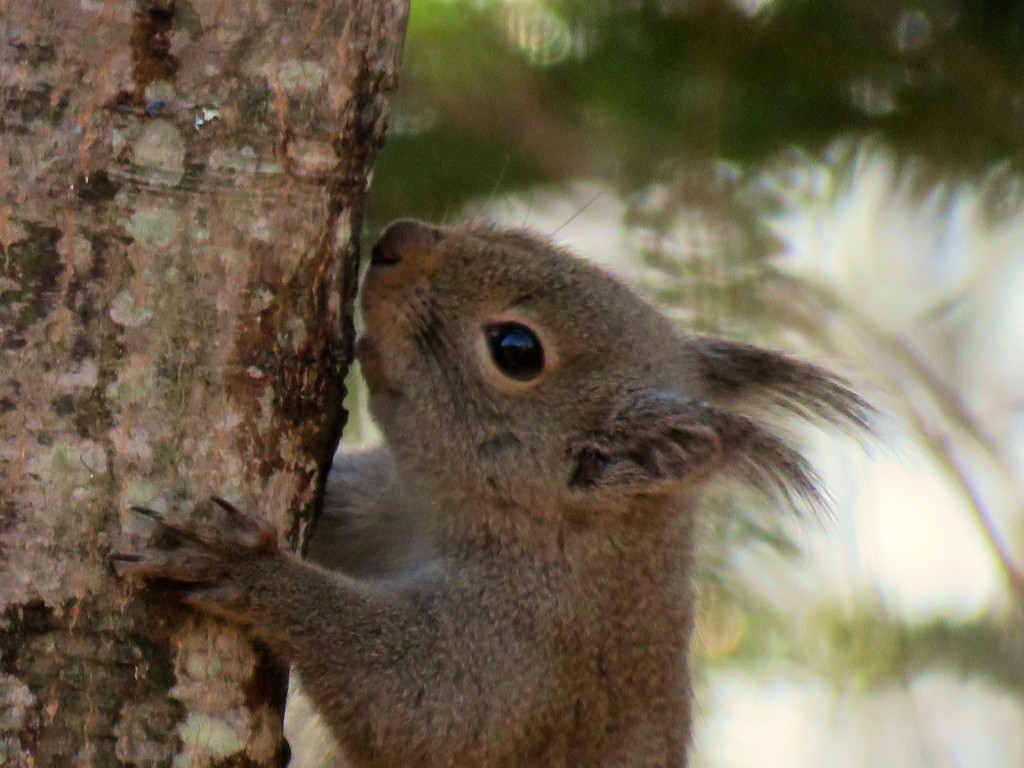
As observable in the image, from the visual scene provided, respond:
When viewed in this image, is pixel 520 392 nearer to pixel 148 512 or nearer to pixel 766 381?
pixel 766 381

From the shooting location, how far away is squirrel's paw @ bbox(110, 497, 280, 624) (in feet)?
7.05

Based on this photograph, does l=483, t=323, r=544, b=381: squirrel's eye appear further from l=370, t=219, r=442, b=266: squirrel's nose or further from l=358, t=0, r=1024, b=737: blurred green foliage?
l=358, t=0, r=1024, b=737: blurred green foliage

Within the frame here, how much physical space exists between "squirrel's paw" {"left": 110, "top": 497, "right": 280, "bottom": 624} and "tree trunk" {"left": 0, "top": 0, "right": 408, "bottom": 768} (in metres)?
0.03

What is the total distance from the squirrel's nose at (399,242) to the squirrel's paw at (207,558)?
818mm

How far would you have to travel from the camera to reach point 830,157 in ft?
11.9

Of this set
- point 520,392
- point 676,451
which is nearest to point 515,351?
point 520,392

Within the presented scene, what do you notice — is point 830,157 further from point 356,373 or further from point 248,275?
point 248,275

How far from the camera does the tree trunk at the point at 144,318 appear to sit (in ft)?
6.77

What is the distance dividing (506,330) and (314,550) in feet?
2.43

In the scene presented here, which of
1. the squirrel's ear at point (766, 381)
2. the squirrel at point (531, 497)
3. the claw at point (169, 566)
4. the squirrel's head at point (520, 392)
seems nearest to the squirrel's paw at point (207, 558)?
the claw at point (169, 566)

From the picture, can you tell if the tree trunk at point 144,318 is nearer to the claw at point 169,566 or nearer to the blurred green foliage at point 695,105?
the claw at point 169,566

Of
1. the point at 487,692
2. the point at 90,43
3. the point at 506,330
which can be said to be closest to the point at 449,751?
the point at 487,692

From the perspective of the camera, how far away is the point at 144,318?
7.05 feet

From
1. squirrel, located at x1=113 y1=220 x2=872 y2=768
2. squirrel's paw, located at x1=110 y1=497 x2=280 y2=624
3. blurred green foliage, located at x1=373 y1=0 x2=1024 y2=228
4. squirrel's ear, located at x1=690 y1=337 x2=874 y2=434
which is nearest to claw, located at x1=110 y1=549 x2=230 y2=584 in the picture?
squirrel's paw, located at x1=110 y1=497 x2=280 y2=624
